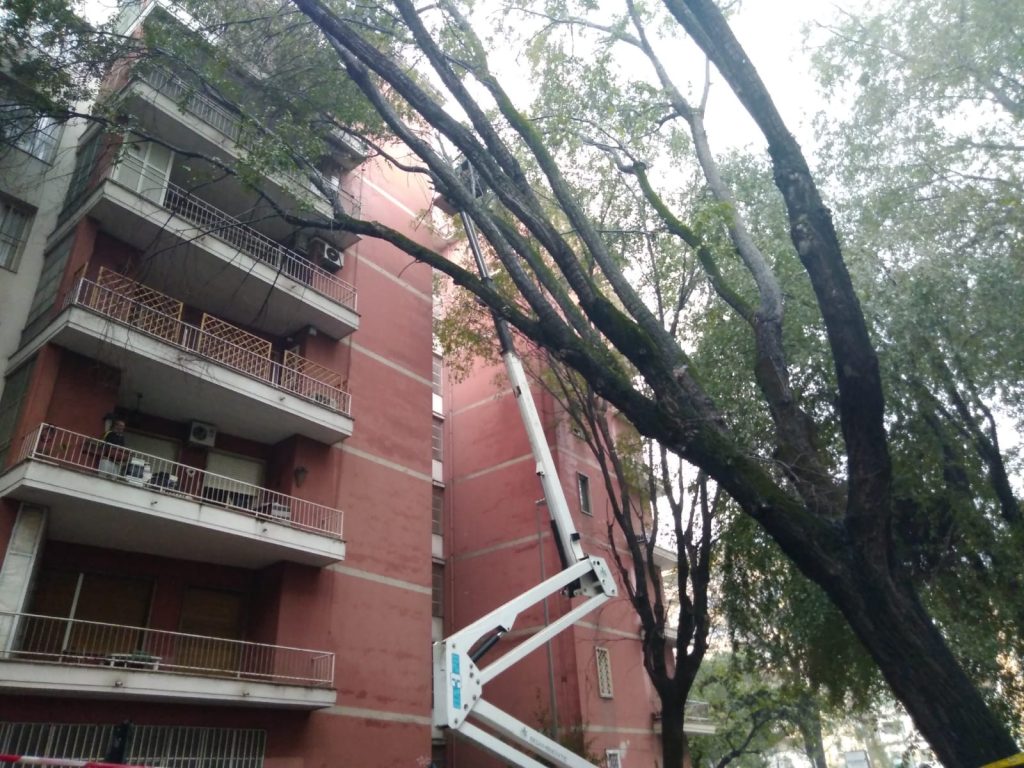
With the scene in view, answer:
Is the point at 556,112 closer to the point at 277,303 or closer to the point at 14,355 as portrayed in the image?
the point at 277,303

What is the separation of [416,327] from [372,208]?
373 centimetres

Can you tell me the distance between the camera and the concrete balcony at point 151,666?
388 inches

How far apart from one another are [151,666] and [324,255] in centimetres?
965

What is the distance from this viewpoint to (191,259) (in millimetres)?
14234

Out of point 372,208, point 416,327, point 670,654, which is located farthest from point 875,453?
point 670,654

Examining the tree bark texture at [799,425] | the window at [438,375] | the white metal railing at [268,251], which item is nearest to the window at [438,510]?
the window at [438,375]

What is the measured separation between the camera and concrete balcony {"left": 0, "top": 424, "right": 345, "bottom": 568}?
35.2 feet

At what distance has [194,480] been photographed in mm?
13711

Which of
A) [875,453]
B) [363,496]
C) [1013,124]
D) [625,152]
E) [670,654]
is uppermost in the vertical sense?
[1013,124]

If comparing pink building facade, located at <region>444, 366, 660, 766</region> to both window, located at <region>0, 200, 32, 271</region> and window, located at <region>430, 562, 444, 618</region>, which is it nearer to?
window, located at <region>430, 562, 444, 618</region>

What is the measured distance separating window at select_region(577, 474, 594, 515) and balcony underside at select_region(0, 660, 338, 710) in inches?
437

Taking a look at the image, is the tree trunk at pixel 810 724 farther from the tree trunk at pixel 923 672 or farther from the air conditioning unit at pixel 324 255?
the tree trunk at pixel 923 672

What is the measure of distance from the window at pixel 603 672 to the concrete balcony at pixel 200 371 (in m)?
9.88

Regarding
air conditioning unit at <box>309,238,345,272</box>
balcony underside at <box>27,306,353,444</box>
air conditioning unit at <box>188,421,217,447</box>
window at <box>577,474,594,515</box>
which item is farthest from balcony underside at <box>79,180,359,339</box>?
window at <box>577,474,594,515</box>
